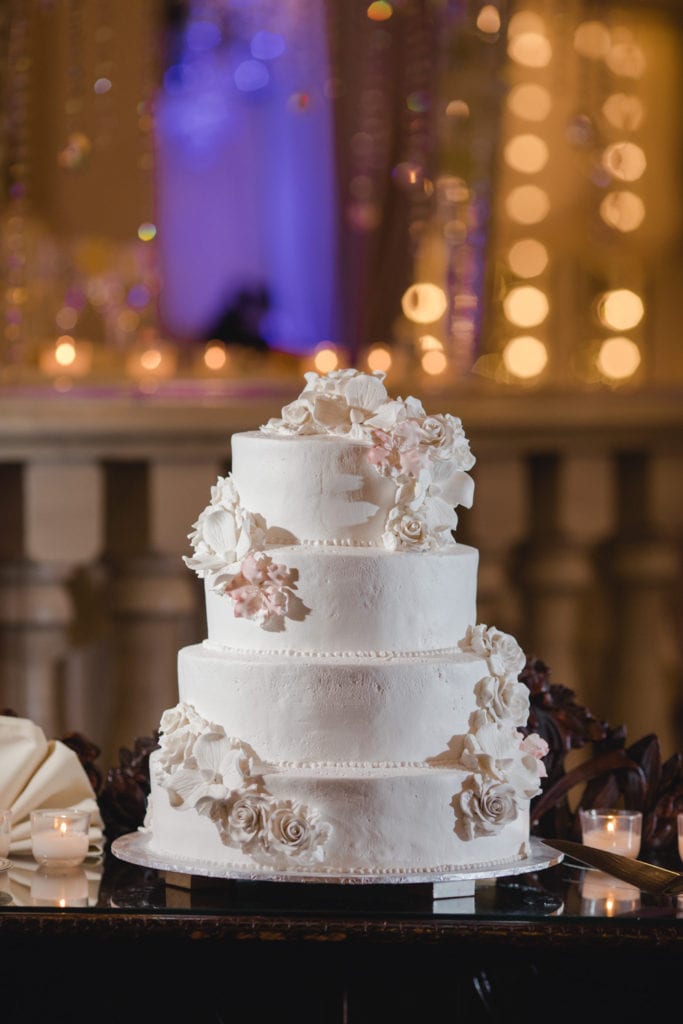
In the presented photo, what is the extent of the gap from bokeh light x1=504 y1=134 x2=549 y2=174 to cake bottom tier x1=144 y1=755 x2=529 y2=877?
6.35m

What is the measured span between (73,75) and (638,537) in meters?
1.96

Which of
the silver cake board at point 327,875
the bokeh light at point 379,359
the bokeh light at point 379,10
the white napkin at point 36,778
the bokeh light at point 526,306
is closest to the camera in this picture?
the silver cake board at point 327,875

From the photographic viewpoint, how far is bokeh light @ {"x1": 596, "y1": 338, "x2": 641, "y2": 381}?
8.49 metres

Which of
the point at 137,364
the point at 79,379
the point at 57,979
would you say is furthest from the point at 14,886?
the point at 137,364

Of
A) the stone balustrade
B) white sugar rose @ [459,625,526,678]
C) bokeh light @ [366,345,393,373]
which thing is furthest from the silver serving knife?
bokeh light @ [366,345,393,373]

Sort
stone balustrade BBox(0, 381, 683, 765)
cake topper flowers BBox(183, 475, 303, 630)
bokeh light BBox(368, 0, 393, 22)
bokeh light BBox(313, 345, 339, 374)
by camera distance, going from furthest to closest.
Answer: bokeh light BBox(313, 345, 339, 374), bokeh light BBox(368, 0, 393, 22), stone balustrade BBox(0, 381, 683, 765), cake topper flowers BBox(183, 475, 303, 630)

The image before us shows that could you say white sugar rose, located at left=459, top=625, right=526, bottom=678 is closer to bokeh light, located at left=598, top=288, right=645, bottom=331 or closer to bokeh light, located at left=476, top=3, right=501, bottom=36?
bokeh light, located at left=476, top=3, right=501, bottom=36

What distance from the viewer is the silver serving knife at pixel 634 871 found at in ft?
7.68

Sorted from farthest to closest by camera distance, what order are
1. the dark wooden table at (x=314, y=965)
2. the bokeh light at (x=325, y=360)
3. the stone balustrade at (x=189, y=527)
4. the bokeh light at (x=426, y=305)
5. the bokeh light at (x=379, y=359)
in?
the bokeh light at (x=426, y=305) < the bokeh light at (x=325, y=360) < the bokeh light at (x=379, y=359) < the stone balustrade at (x=189, y=527) < the dark wooden table at (x=314, y=965)

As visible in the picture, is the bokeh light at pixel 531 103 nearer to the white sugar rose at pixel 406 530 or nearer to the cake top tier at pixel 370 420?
the cake top tier at pixel 370 420

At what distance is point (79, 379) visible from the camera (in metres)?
4.88

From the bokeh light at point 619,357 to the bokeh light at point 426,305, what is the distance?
3.94 feet

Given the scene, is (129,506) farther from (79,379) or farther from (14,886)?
(14,886)

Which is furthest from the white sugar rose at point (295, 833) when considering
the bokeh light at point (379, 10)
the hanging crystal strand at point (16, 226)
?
the bokeh light at point (379, 10)
